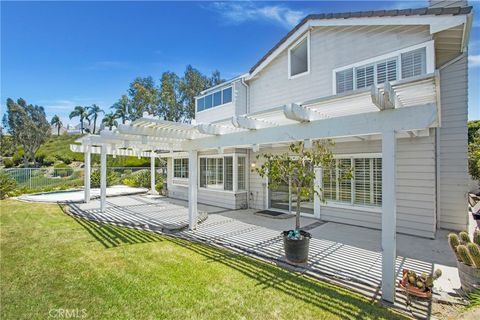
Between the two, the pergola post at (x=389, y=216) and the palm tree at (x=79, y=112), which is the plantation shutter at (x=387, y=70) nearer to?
the pergola post at (x=389, y=216)

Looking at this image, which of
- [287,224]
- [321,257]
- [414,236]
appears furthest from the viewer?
[287,224]

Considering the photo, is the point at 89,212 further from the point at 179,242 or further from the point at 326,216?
the point at 326,216

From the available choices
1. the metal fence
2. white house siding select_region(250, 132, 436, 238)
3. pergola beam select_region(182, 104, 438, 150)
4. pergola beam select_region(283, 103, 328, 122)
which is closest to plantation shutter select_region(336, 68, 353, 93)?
white house siding select_region(250, 132, 436, 238)

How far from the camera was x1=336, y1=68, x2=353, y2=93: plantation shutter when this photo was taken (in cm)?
894

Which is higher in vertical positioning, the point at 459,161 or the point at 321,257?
the point at 459,161

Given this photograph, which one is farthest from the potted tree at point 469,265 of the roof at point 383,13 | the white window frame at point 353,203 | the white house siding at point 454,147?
the roof at point 383,13

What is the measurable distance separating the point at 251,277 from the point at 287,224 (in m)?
4.76

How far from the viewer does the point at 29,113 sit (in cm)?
4325

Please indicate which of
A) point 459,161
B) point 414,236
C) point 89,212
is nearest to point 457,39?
point 459,161

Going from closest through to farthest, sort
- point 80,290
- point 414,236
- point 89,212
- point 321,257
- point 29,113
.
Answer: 1. point 80,290
2. point 321,257
3. point 414,236
4. point 89,212
5. point 29,113

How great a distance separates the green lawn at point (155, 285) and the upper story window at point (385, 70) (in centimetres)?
693

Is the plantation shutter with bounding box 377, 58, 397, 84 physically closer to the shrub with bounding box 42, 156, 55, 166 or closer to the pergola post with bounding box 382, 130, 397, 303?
the pergola post with bounding box 382, 130, 397, 303

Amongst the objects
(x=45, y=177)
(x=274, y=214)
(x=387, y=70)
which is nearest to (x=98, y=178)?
(x=45, y=177)

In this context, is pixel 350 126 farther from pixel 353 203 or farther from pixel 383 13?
pixel 383 13
